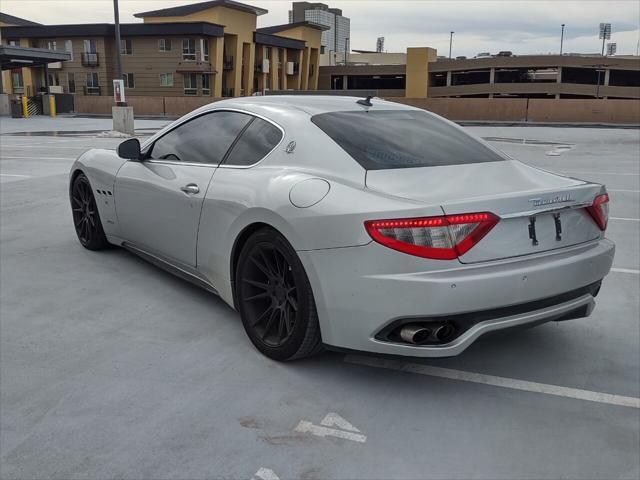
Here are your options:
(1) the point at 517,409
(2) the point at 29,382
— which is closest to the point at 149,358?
(2) the point at 29,382

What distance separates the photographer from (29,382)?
A: 11.0 ft

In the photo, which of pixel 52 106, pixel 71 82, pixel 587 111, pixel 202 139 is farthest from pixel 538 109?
pixel 71 82

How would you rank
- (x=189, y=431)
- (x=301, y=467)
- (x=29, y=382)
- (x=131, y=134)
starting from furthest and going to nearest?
(x=131, y=134) → (x=29, y=382) → (x=189, y=431) → (x=301, y=467)

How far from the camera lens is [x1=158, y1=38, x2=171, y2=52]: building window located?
2357 inches

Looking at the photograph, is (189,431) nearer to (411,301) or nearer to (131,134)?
(411,301)

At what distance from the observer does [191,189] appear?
4.14 meters

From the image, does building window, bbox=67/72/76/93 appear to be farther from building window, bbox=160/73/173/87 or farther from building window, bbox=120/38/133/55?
building window, bbox=160/73/173/87

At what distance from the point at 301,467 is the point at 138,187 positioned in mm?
2865

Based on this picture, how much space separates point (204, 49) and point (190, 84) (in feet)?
12.4

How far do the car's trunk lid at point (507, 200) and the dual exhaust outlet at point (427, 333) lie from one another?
337mm

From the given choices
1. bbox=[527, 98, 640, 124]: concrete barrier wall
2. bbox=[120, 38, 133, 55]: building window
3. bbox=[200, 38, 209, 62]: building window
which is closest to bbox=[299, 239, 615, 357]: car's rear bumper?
bbox=[527, 98, 640, 124]: concrete barrier wall

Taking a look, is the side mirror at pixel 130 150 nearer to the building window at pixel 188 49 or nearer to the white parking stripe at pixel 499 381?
the white parking stripe at pixel 499 381

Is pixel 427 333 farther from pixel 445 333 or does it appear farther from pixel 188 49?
pixel 188 49

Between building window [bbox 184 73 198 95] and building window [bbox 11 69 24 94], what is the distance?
54.8 feet
